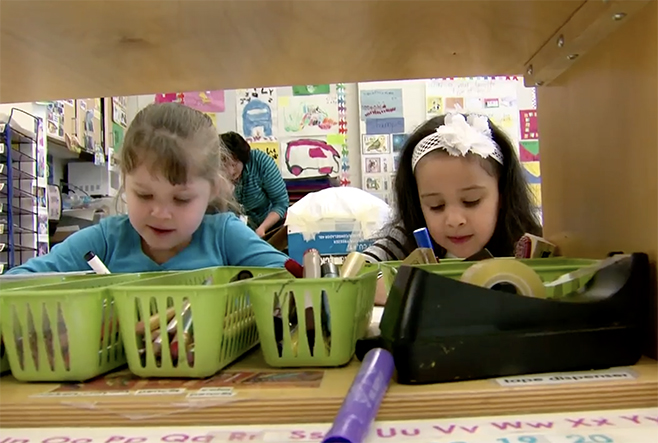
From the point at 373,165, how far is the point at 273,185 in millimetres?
707

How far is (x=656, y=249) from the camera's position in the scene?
0.40 m

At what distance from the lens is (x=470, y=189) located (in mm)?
945

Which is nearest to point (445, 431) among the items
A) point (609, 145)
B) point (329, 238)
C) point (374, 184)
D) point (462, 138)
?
point (609, 145)

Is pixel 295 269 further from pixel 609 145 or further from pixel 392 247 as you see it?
pixel 392 247

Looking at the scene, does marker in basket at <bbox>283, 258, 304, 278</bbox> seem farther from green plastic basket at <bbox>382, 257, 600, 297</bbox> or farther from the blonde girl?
the blonde girl

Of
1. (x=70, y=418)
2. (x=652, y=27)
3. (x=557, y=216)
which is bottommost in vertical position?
(x=70, y=418)

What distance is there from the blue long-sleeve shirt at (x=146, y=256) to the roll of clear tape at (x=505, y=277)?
56 cm

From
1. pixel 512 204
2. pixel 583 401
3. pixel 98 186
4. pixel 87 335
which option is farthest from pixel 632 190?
pixel 98 186

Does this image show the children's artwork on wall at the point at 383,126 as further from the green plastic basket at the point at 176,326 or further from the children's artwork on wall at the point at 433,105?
the green plastic basket at the point at 176,326

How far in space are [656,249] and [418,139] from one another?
28.7 inches

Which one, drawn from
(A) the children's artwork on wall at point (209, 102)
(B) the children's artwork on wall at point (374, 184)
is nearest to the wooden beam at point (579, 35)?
(B) the children's artwork on wall at point (374, 184)

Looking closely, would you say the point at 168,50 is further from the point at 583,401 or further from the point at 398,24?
the point at 583,401

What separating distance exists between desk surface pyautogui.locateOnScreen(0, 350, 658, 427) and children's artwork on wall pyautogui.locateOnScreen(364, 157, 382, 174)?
8.46 ft

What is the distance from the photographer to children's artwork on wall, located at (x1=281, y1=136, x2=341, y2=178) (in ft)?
9.60
